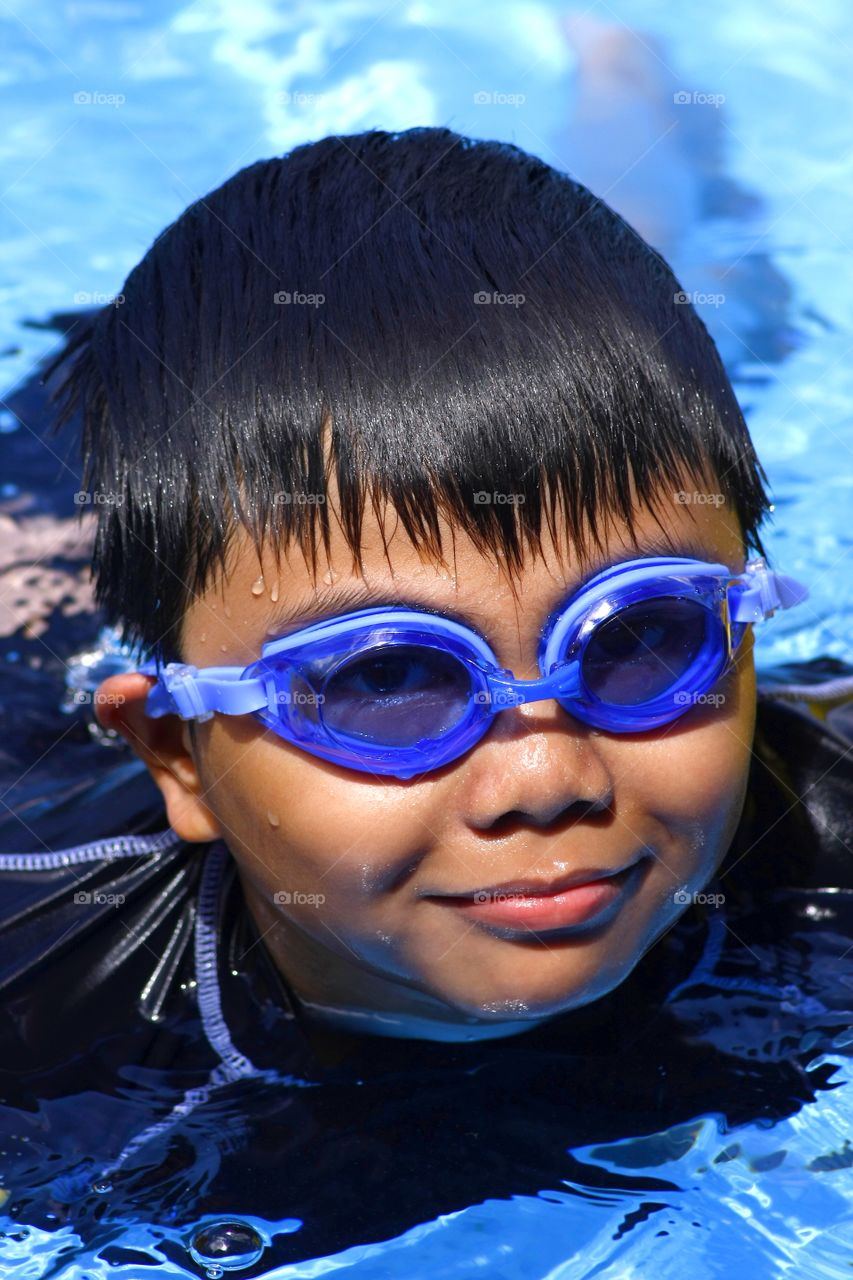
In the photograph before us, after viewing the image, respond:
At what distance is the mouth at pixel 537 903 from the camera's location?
6.35ft

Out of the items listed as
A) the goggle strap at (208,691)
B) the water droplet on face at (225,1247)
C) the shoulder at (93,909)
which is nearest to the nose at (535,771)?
the goggle strap at (208,691)

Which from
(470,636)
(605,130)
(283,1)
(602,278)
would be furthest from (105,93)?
(470,636)

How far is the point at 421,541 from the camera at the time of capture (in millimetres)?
1867

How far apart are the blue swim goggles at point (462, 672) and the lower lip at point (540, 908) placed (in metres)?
0.20

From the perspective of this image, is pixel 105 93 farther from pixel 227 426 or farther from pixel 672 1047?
pixel 672 1047

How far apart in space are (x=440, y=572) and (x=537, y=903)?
46cm

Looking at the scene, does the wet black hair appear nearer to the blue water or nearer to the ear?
the ear

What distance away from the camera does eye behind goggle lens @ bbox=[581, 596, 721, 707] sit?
6.35 feet

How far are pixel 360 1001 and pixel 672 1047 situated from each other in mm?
507

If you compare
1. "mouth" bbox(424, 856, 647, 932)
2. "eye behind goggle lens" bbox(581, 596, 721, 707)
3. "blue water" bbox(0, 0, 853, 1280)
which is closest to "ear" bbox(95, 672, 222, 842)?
"mouth" bbox(424, 856, 647, 932)

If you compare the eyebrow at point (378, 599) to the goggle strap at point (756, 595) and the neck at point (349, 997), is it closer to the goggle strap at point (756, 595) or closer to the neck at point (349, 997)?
the goggle strap at point (756, 595)

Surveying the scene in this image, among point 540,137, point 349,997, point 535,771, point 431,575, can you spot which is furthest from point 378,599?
point 540,137

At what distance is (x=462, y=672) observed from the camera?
1.88 meters

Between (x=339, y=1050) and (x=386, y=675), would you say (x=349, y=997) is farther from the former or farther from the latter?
(x=386, y=675)
